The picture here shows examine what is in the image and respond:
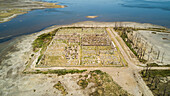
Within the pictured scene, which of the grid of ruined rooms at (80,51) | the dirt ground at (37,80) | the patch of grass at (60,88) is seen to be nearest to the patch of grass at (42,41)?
the grid of ruined rooms at (80,51)

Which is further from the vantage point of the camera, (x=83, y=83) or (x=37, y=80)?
(x=37, y=80)

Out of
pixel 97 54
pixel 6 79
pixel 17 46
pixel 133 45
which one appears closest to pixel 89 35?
pixel 97 54

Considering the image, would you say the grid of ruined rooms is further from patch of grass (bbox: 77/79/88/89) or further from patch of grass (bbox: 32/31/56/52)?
patch of grass (bbox: 77/79/88/89)

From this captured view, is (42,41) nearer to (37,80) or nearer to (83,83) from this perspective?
(37,80)

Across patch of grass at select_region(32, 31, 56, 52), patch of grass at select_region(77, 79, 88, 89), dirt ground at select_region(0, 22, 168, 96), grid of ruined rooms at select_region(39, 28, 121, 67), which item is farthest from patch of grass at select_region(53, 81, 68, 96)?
patch of grass at select_region(32, 31, 56, 52)

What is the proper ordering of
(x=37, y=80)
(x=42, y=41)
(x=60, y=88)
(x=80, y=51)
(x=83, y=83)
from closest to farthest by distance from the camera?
(x=60, y=88)
(x=83, y=83)
(x=37, y=80)
(x=80, y=51)
(x=42, y=41)

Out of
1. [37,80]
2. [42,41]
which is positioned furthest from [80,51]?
[42,41]

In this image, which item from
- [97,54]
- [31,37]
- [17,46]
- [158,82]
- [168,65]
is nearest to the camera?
[158,82]

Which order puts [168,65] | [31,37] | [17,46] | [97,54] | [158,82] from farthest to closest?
[31,37], [17,46], [97,54], [168,65], [158,82]

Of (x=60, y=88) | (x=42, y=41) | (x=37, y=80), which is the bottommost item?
(x=60, y=88)

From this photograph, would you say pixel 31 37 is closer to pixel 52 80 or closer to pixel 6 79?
pixel 6 79
